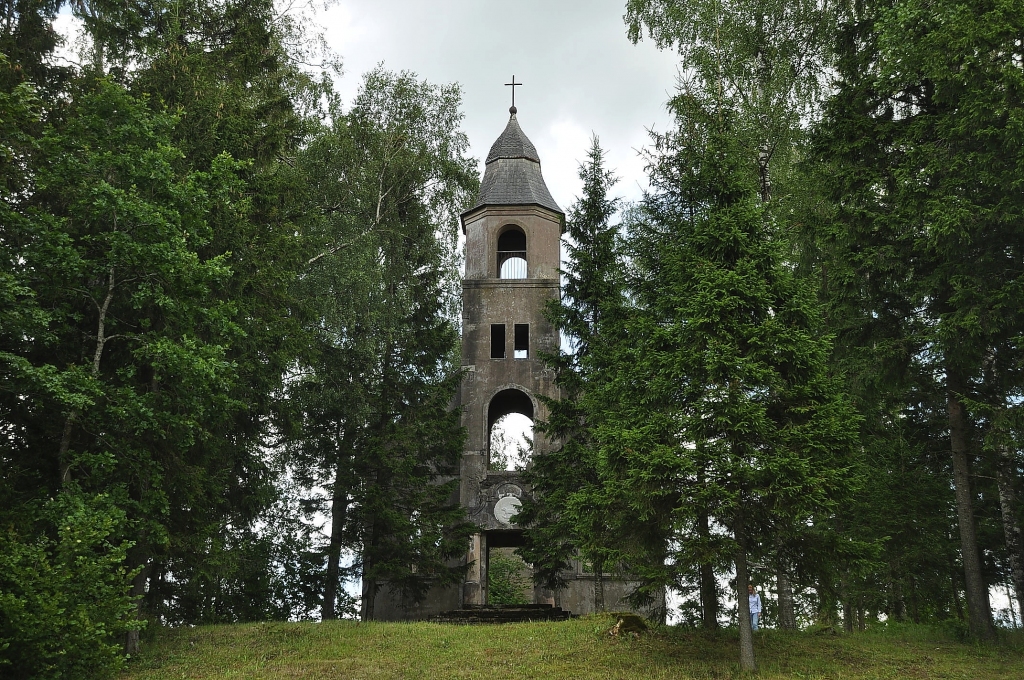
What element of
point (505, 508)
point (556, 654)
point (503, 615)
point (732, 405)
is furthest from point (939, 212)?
point (505, 508)

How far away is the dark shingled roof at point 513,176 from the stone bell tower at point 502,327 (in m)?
0.03

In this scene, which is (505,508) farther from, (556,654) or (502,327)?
(556,654)

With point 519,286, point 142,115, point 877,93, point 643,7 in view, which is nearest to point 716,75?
point 643,7

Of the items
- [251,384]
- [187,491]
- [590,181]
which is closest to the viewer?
[187,491]

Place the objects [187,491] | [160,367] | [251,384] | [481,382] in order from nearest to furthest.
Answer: [160,367], [187,491], [251,384], [481,382]

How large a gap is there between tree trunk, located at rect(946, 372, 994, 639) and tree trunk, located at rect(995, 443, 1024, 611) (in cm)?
58

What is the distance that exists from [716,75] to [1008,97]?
26.7 ft

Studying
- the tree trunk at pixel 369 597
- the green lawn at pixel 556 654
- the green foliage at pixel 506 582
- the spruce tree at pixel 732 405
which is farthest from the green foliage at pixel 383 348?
the green foliage at pixel 506 582

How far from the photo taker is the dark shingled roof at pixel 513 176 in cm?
2323

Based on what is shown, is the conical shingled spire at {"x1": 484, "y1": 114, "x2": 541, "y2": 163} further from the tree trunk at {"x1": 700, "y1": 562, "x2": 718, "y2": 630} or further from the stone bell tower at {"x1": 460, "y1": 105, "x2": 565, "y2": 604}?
the tree trunk at {"x1": 700, "y1": 562, "x2": 718, "y2": 630}

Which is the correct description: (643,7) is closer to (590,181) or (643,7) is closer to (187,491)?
(590,181)

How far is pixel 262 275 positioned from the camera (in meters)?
15.5

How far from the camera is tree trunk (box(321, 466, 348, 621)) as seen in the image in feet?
63.4

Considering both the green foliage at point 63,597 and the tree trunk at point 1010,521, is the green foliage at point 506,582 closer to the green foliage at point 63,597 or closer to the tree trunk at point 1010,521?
the tree trunk at point 1010,521
